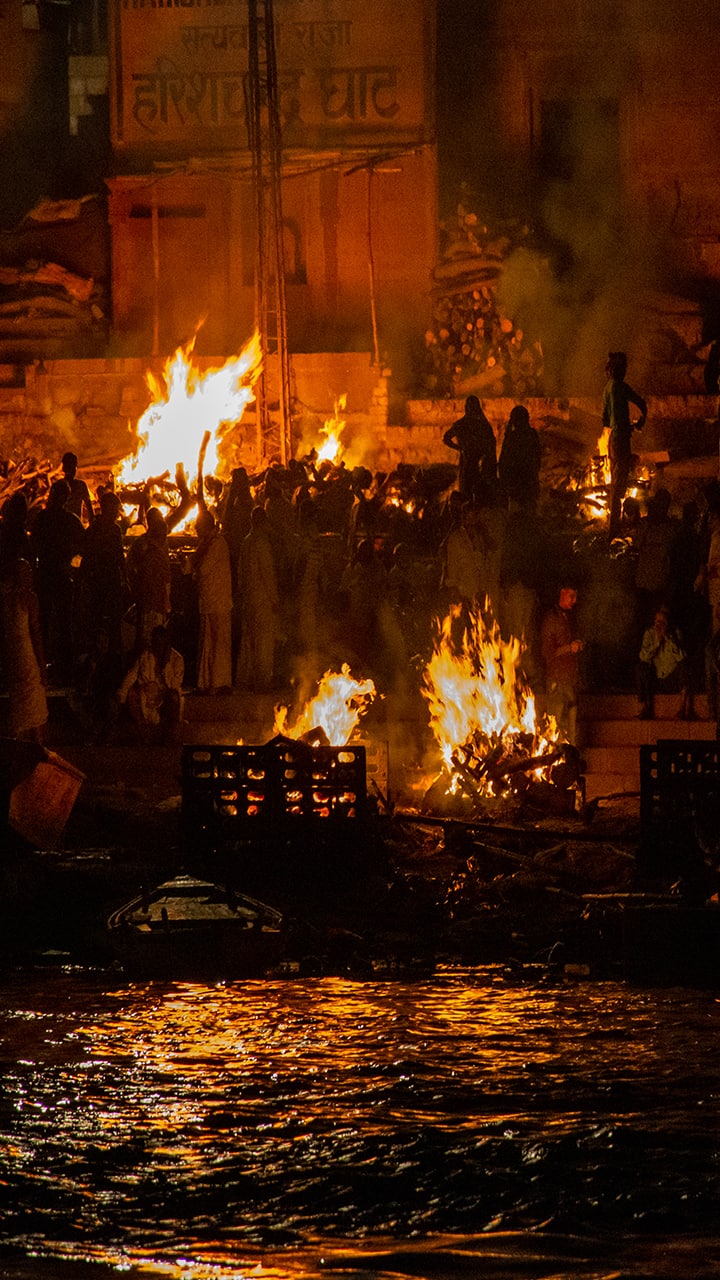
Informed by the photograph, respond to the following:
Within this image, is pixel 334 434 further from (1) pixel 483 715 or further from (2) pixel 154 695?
(1) pixel 483 715

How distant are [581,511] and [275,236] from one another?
8.25 m

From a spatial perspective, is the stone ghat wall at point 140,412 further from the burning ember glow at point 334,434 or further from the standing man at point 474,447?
the standing man at point 474,447

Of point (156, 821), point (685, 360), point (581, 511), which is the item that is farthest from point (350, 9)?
point (156, 821)

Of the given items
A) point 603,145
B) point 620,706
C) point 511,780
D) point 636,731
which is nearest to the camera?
point 511,780

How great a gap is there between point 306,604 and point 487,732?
7.41ft

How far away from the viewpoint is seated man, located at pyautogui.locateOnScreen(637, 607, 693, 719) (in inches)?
554

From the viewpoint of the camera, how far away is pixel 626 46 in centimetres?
2897

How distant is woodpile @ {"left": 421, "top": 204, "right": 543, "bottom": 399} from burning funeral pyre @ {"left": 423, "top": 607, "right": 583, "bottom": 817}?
11.3 meters

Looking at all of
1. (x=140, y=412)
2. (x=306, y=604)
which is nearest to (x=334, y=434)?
(x=140, y=412)

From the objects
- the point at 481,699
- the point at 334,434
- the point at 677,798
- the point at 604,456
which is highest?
the point at 334,434

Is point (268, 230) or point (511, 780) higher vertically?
point (268, 230)

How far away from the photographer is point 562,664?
14.1 meters

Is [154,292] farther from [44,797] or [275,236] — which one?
[44,797]

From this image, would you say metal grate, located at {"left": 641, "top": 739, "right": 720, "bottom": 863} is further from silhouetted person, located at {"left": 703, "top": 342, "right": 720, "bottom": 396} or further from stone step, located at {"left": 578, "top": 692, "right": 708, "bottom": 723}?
silhouetted person, located at {"left": 703, "top": 342, "right": 720, "bottom": 396}
